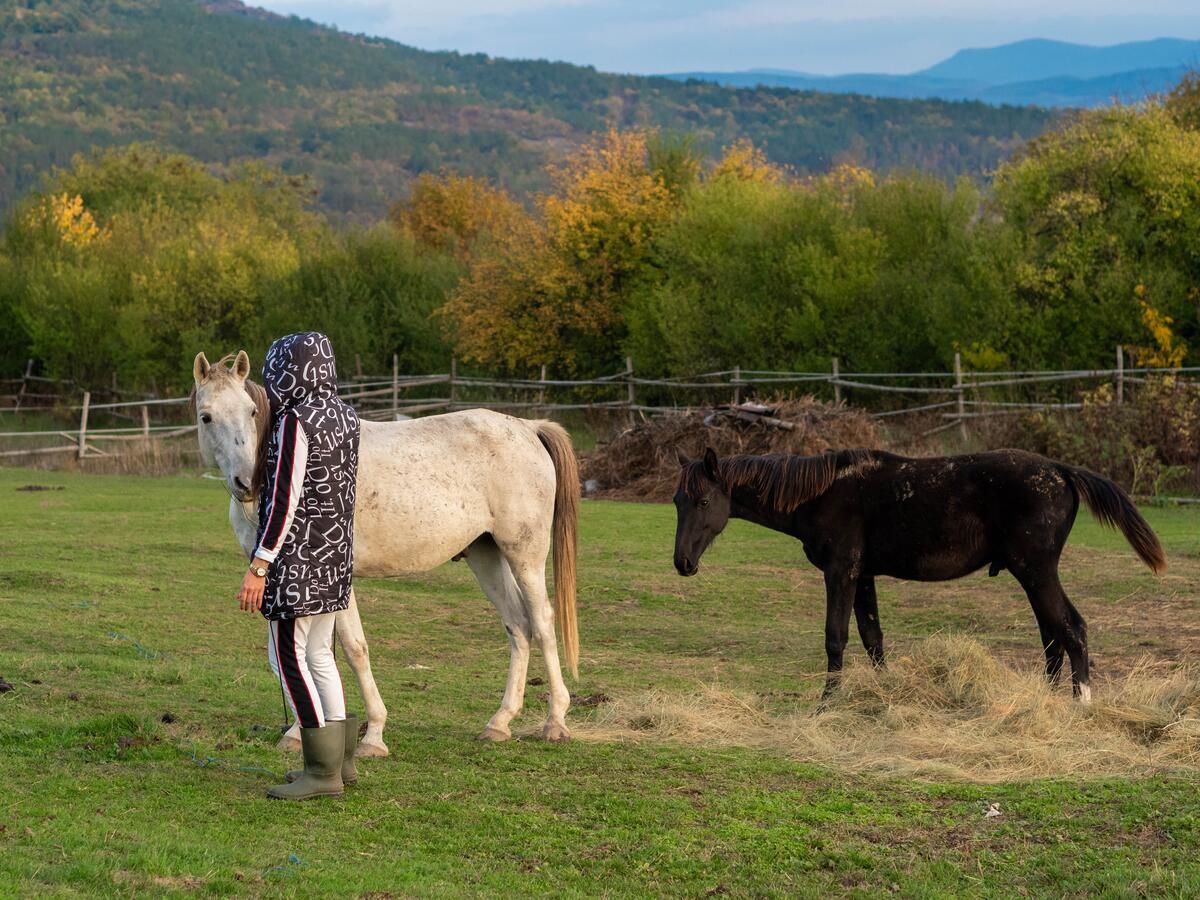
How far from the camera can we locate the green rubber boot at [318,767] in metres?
5.51

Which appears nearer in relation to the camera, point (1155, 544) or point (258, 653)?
point (1155, 544)

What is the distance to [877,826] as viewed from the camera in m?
5.18

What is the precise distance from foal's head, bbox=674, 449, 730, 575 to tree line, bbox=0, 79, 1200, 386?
19589 millimetres

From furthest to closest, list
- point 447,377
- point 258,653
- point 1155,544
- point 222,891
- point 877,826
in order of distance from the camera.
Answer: point 447,377 < point 258,653 < point 1155,544 < point 877,826 < point 222,891

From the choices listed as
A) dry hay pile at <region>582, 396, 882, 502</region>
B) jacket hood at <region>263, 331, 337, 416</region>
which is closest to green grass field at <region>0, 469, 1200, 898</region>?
jacket hood at <region>263, 331, 337, 416</region>

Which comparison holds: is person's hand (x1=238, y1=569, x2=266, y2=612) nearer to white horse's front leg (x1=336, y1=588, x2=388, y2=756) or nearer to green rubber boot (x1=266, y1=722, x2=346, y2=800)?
green rubber boot (x1=266, y1=722, x2=346, y2=800)

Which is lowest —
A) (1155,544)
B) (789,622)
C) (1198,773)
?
(789,622)

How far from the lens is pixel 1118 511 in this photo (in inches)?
314

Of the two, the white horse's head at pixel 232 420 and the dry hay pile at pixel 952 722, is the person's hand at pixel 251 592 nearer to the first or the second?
the white horse's head at pixel 232 420

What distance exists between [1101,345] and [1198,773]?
72.0ft

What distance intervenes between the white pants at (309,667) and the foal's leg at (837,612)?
3433 mm

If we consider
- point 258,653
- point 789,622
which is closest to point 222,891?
point 258,653

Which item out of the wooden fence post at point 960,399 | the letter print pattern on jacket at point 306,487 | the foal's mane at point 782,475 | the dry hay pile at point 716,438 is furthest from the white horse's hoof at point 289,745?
the wooden fence post at point 960,399

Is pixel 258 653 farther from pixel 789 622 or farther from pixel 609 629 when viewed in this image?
pixel 789 622
